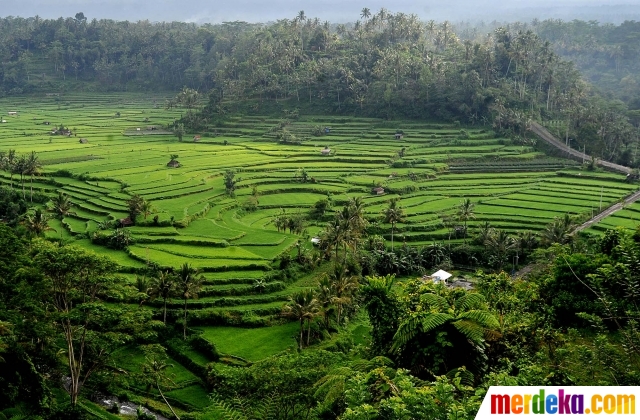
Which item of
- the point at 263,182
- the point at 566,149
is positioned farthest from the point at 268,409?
the point at 566,149

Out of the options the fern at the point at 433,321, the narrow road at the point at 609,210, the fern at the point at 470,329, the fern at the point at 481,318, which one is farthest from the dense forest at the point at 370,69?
the fern at the point at 433,321

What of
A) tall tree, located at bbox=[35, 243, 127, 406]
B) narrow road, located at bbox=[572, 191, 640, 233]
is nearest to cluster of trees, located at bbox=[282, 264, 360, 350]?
tall tree, located at bbox=[35, 243, 127, 406]

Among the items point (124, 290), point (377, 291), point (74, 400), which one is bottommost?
point (74, 400)

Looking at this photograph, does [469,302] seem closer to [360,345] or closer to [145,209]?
[360,345]

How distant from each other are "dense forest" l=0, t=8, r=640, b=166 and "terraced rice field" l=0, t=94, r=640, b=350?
5709mm

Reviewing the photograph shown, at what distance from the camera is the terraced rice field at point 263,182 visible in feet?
135

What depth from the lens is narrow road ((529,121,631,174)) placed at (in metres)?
68.2

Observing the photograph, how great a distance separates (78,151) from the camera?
71312 mm

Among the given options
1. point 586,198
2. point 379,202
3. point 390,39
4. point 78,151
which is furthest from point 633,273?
point 390,39

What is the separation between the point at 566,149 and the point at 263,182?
3888 cm

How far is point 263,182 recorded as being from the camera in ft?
198

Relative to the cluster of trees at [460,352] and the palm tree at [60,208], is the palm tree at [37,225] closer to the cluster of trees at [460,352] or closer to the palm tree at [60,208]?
the palm tree at [60,208]

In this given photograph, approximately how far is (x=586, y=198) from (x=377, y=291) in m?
46.1

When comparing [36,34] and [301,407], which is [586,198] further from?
[36,34]
